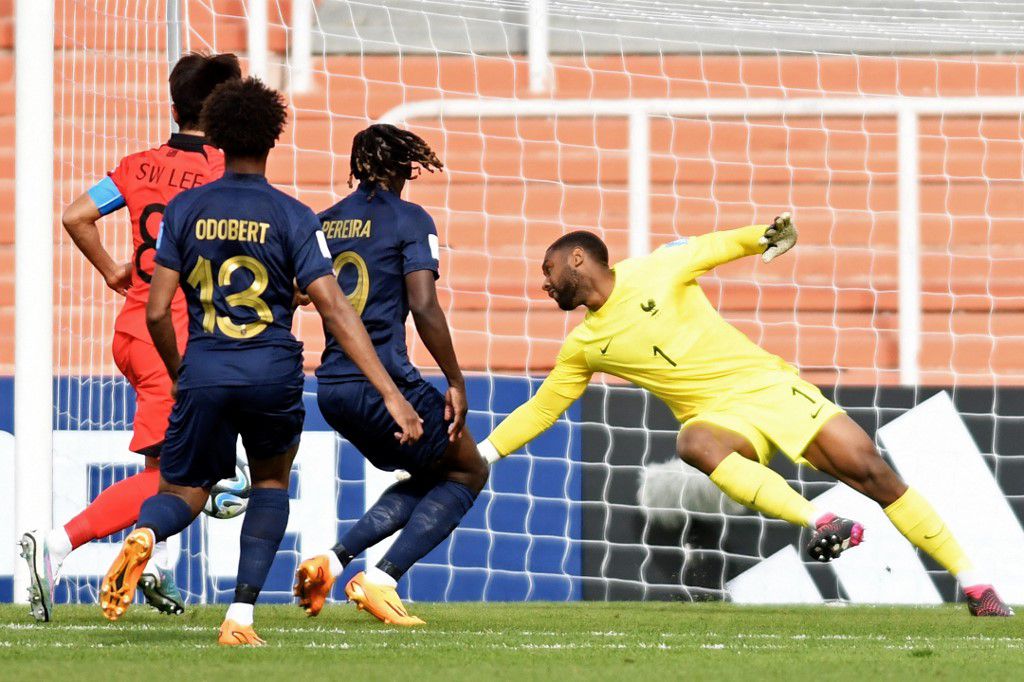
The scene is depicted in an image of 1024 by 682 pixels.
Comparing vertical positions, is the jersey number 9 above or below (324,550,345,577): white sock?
above

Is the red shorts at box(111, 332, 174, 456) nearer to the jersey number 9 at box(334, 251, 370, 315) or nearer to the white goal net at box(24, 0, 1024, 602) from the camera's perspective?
the jersey number 9 at box(334, 251, 370, 315)

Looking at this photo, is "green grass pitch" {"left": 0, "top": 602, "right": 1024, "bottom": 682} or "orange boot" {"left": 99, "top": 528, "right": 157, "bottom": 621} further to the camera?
"orange boot" {"left": 99, "top": 528, "right": 157, "bottom": 621}

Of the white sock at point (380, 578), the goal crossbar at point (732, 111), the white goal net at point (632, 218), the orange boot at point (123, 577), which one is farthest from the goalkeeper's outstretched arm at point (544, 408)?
the goal crossbar at point (732, 111)

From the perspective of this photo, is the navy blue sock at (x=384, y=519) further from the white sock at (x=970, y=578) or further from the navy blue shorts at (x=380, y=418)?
the white sock at (x=970, y=578)

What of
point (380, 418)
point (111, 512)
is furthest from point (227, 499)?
point (380, 418)

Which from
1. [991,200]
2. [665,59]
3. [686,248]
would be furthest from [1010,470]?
[665,59]

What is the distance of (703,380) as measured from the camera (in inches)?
233

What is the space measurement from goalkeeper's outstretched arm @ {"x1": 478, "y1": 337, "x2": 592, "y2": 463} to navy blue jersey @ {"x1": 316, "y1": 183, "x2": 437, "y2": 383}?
2.77ft

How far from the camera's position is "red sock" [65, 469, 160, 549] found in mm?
5227

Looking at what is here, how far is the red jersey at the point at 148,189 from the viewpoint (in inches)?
209

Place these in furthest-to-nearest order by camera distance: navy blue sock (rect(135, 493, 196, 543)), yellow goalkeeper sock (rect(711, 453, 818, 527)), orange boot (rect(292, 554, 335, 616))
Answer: yellow goalkeeper sock (rect(711, 453, 818, 527)), orange boot (rect(292, 554, 335, 616)), navy blue sock (rect(135, 493, 196, 543))

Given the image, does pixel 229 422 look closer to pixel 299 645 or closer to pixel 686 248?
pixel 299 645

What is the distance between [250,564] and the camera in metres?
4.33

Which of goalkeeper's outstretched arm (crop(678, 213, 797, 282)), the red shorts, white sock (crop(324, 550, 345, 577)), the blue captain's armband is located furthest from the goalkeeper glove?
the blue captain's armband
